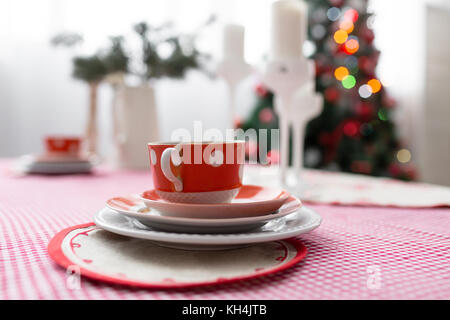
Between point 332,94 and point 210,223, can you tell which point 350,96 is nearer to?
point 332,94

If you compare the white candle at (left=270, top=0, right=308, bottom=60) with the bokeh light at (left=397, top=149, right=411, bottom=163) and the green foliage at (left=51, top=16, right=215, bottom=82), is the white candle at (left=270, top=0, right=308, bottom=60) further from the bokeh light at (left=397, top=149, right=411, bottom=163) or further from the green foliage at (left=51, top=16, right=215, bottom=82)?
the bokeh light at (left=397, top=149, right=411, bottom=163)

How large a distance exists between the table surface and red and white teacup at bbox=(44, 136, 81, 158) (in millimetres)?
566

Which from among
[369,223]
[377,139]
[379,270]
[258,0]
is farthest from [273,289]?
[258,0]

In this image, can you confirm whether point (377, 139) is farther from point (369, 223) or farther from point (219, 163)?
point (219, 163)

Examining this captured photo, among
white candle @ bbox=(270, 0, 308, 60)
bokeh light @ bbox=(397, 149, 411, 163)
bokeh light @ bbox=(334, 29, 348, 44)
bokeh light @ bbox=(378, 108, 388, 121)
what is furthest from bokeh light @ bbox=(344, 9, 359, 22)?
white candle @ bbox=(270, 0, 308, 60)

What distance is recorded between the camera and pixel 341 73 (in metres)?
3.29

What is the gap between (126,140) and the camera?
4.95 ft

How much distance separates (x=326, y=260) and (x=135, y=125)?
1170mm

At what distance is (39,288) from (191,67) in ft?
4.29

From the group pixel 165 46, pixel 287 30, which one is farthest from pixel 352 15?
pixel 287 30

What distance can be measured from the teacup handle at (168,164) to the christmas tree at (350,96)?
2.76m

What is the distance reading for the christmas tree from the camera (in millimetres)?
3252

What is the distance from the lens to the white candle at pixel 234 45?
4.27 ft
